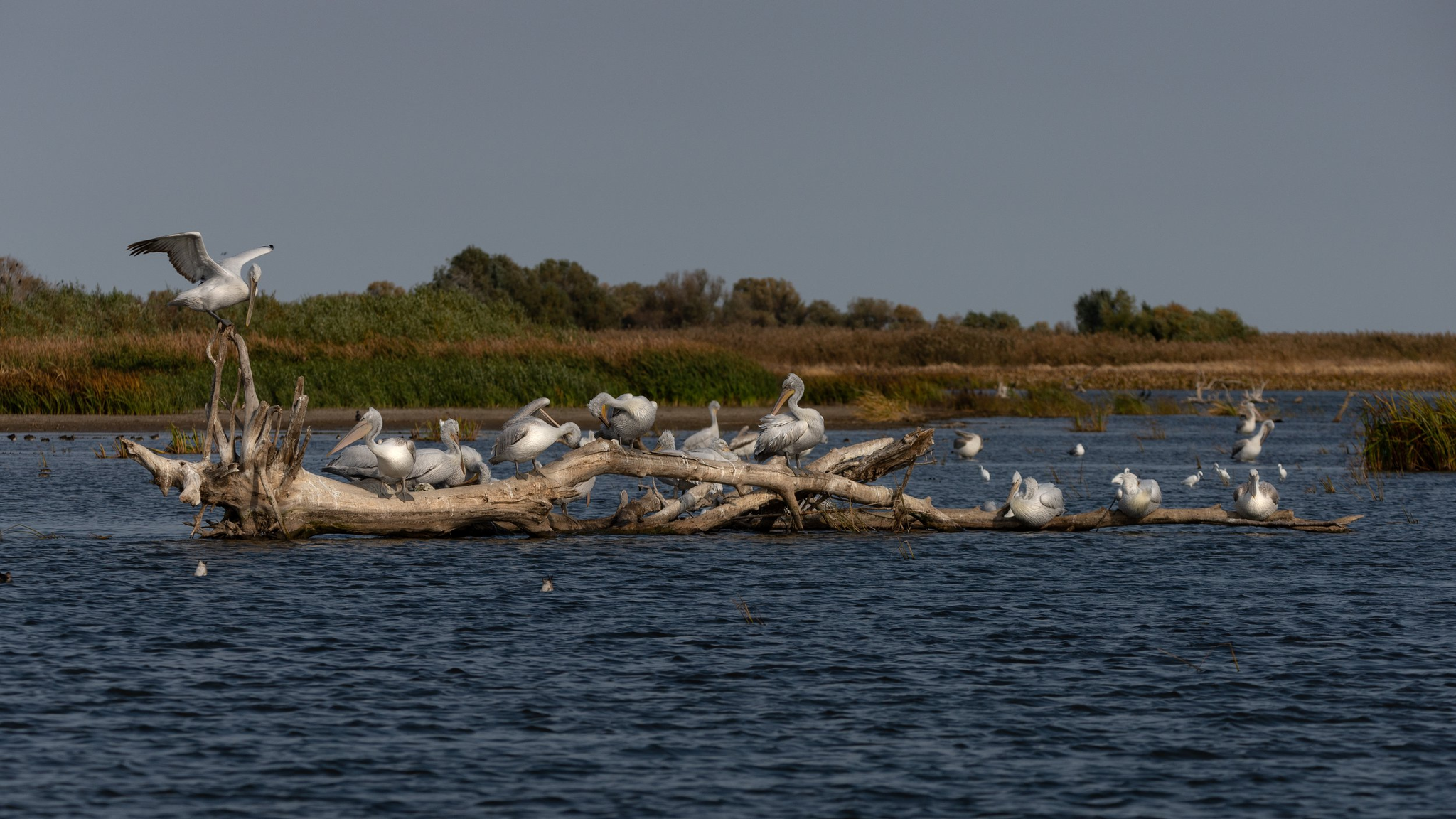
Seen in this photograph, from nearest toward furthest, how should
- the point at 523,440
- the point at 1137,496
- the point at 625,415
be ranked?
the point at 523,440 → the point at 625,415 → the point at 1137,496

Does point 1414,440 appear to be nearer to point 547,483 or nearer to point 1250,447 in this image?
point 1250,447

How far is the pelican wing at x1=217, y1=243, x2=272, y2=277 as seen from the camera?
17203mm

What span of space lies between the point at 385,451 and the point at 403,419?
28.6 metres

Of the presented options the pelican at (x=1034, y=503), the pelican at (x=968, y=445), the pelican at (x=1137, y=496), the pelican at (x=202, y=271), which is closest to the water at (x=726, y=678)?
the pelican at (x=1034, y=503)

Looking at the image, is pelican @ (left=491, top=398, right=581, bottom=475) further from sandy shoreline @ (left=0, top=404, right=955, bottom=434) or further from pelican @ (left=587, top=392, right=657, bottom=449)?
sandy shoreline @ (left=0, top=404, right=955, bottom=434)

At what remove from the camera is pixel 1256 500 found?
1894 centimetres

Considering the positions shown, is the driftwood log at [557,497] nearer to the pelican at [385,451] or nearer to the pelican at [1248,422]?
the pelican at [385,451]

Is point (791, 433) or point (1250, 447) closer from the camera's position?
point (791, 433)

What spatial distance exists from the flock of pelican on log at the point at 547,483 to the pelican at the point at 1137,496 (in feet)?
0.06

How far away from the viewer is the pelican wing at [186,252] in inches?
656

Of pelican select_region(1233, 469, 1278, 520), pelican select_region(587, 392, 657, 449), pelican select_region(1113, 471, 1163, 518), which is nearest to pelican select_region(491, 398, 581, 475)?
pelican select_region(587, 392, 657, 449)

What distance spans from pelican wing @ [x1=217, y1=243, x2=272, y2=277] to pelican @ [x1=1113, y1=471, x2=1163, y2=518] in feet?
34.0

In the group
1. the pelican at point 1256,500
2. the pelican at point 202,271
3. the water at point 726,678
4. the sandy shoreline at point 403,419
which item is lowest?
the water at point 726,678

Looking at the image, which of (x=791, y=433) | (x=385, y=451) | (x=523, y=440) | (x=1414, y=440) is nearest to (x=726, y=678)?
(x=385, y=451)
